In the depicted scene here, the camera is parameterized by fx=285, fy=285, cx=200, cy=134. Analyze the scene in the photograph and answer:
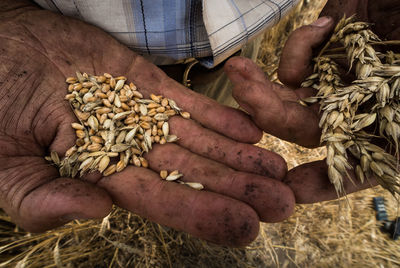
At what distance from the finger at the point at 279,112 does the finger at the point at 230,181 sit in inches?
10.4

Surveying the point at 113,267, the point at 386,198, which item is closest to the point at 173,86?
the point at 113,267

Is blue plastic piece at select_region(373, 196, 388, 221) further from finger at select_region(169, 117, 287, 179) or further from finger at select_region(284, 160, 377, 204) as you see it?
finger at select_region(169, 117, 287, 179)

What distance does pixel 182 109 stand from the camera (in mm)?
1482

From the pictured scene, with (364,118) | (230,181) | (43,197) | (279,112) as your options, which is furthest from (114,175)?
(364,118)

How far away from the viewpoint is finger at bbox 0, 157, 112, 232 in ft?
3.22

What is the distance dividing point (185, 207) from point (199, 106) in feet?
1.84

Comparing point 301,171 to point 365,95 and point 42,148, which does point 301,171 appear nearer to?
point 365,95

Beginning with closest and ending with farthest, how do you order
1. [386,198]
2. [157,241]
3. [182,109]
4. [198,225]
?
[198,225], [182,109], [157,241], [386,198]

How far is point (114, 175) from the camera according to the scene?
1206mm

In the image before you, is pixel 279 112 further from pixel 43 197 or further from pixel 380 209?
pixel 380 209

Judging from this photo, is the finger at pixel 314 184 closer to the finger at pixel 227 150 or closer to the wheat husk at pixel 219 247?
the finger at pixel 227 150

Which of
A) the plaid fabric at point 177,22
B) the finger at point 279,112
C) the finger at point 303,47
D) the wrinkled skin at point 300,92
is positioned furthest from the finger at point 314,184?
the plaid fabric at point 177,22

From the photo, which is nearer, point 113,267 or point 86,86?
point 86,86

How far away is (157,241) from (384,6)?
1865 mm
